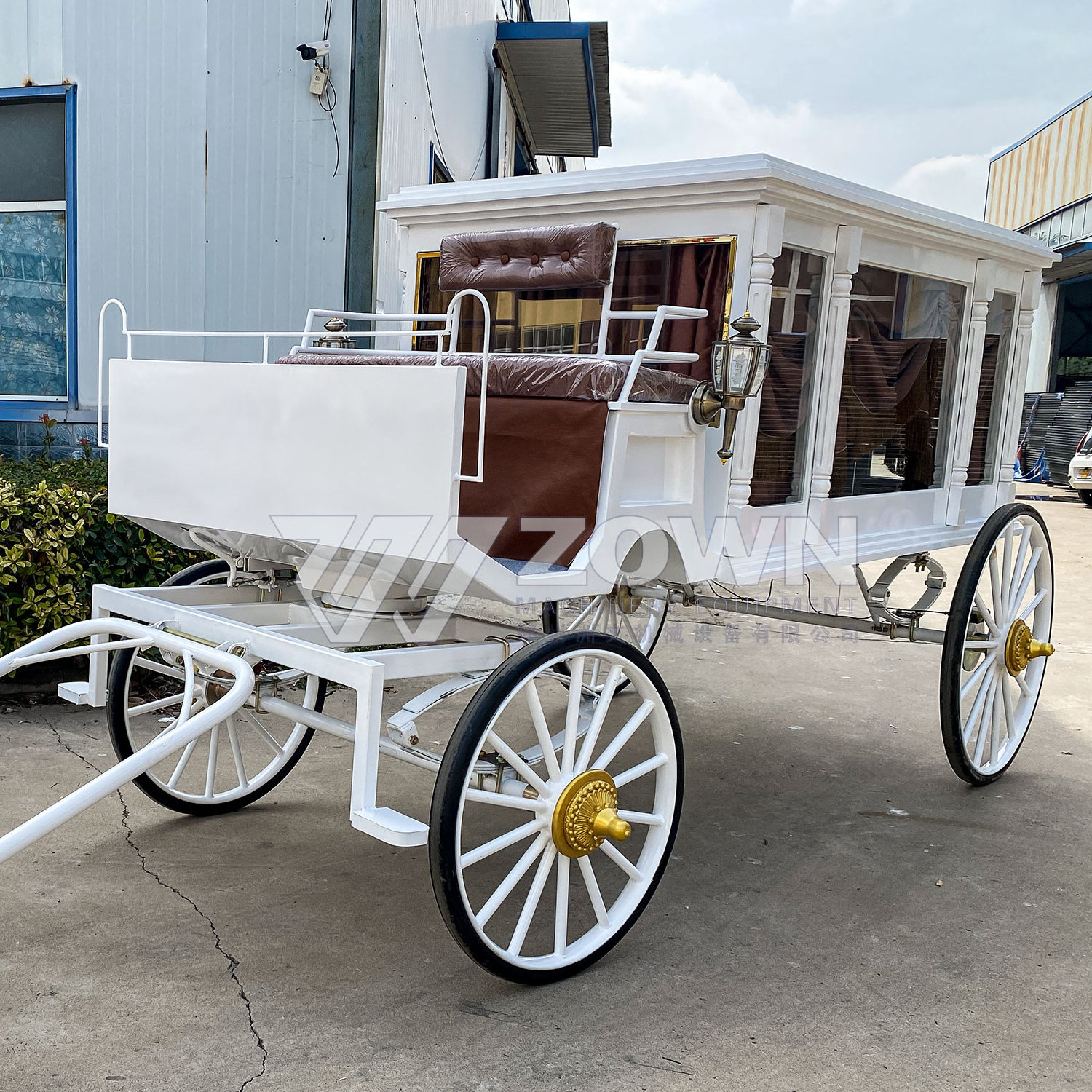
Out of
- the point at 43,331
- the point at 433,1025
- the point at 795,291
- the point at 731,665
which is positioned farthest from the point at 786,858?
the point at 43,331

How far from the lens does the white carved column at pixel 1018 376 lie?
4.84 meters

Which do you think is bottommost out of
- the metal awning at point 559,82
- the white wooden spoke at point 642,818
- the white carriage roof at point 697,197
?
the white wooden spoke at point 642,818

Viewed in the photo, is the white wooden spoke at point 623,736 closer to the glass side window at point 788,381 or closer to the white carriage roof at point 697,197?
the glass side window at point 788,381

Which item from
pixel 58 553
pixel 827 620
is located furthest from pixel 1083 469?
pixel 58 553

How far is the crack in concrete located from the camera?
8.10 ft

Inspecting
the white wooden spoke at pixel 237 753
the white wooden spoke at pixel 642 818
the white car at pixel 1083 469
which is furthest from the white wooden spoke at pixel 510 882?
the white car at pixel 1083 469

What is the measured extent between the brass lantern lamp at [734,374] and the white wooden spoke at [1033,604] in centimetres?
197

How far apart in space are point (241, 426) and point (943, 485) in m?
2.95

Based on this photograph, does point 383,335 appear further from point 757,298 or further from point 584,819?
point 584,819

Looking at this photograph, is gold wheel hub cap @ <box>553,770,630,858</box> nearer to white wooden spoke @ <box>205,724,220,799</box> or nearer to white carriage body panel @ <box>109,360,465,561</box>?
white carriage body panel @ <box>109,360,465,561</box>

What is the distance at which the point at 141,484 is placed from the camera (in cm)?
332

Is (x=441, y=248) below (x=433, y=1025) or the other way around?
the other way around

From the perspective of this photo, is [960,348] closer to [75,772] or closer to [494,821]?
[494,821]

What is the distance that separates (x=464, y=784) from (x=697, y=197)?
1987 millimetres
